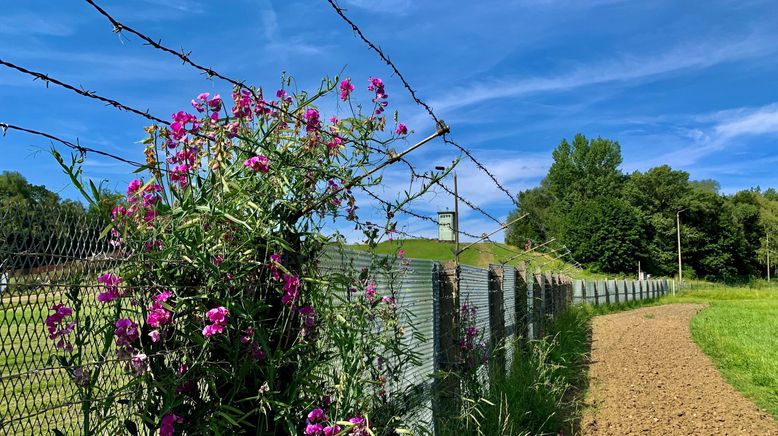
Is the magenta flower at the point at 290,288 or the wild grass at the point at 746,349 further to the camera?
the wild grass at the point at 746,349

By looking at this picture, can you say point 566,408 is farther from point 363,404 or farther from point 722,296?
point 722,296

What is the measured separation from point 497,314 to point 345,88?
4.58m

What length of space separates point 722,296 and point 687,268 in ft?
85.8

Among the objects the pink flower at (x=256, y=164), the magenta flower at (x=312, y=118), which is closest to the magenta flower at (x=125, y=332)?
the pink flower at (x=256, y=164)

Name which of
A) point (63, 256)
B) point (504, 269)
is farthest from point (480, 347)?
point (63, 256)

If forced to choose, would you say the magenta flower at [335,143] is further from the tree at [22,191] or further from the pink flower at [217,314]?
the tree at [22,191]

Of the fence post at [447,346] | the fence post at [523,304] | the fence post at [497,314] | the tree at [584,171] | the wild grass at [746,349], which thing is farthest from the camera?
the tree at [584,171]

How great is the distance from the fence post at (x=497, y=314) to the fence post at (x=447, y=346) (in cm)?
133

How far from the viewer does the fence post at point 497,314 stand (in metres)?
6.24

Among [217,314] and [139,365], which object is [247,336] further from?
[139,365]

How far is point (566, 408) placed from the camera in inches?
247

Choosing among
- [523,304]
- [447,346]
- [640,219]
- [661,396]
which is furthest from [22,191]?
[640,219]

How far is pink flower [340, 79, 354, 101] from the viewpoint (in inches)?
107

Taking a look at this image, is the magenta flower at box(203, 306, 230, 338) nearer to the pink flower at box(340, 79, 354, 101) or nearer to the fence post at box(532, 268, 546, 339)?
the pink flower at box(340, 79, 354, 101)
